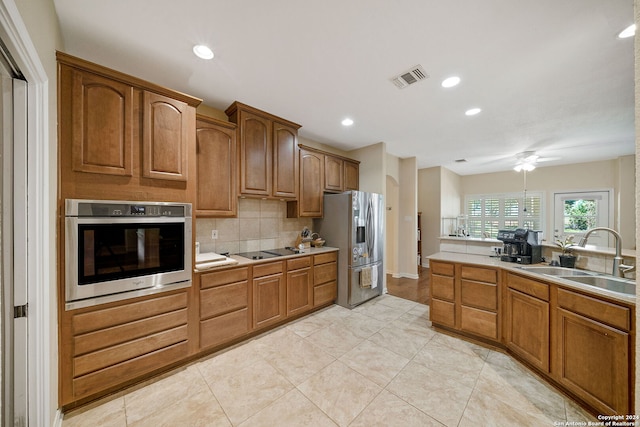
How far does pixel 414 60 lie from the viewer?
184cm

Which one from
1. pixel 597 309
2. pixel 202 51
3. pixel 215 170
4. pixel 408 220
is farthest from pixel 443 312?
pixel 202 51

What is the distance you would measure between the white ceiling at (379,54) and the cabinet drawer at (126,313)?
1996 millimetres

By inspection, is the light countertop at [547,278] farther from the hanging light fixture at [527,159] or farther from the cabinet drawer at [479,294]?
the hanging light fixture at [527,159]

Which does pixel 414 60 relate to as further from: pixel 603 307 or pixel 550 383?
pixel 550 383

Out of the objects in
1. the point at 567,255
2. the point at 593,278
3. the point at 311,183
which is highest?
the point at 311,183

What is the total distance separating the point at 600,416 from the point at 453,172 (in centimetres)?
605

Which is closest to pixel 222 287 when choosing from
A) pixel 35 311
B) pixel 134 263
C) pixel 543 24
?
pixel 134 263

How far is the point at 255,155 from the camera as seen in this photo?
2.67 metres

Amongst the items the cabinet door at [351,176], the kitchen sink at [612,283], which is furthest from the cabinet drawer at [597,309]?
the cabinet door at [351,176]

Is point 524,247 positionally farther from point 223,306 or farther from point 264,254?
point 223,306

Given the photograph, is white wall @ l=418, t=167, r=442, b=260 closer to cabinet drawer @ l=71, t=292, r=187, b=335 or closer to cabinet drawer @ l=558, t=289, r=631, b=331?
cabinet drawer @ l=558, t=289, r=631, b=331

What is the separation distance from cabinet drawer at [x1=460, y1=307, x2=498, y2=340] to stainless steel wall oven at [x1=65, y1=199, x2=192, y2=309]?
2.90 metres

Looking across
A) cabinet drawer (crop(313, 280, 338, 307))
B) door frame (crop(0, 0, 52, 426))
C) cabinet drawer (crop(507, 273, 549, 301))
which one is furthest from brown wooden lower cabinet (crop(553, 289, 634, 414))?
door frame (crop(0, 0, 52, 426))

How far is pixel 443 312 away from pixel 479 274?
24.4 inches
